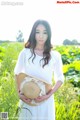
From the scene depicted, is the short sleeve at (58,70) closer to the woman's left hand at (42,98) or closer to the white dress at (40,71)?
the white dress at (40,71)

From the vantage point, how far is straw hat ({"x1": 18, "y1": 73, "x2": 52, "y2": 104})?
7.94 feet

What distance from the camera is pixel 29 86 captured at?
2420 millimetres

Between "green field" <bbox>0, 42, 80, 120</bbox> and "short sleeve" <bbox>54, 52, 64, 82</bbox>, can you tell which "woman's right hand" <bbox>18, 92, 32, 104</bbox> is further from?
"short sleeve" <bbox>54, 52, 64, 82</bbox>

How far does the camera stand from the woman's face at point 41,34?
2.44 metres

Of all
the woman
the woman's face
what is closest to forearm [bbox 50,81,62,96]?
the woman

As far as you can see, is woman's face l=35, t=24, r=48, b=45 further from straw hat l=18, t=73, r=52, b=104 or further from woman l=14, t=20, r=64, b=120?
straw hat l=18, t=73, r=52, b=104

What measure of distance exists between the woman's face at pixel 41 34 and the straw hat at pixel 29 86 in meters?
0.21

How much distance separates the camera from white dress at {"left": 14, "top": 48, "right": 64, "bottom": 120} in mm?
2428

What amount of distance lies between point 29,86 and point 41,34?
29 cm

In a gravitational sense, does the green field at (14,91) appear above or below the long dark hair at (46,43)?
below

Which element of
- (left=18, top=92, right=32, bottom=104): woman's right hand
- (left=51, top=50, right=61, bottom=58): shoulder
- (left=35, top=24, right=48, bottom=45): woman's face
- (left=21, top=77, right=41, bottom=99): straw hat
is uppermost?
(left=35, top=24, right=48, bottom=45): woman's face

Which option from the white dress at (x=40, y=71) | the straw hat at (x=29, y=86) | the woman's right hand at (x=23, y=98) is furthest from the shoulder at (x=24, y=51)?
the woman's right hand at (x=23, y=98)

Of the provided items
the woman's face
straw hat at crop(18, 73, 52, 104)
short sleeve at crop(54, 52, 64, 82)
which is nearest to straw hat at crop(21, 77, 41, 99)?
straw hat at crop(18, 73, 52, 104)

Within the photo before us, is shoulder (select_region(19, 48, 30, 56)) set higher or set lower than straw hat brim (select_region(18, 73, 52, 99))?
higher
